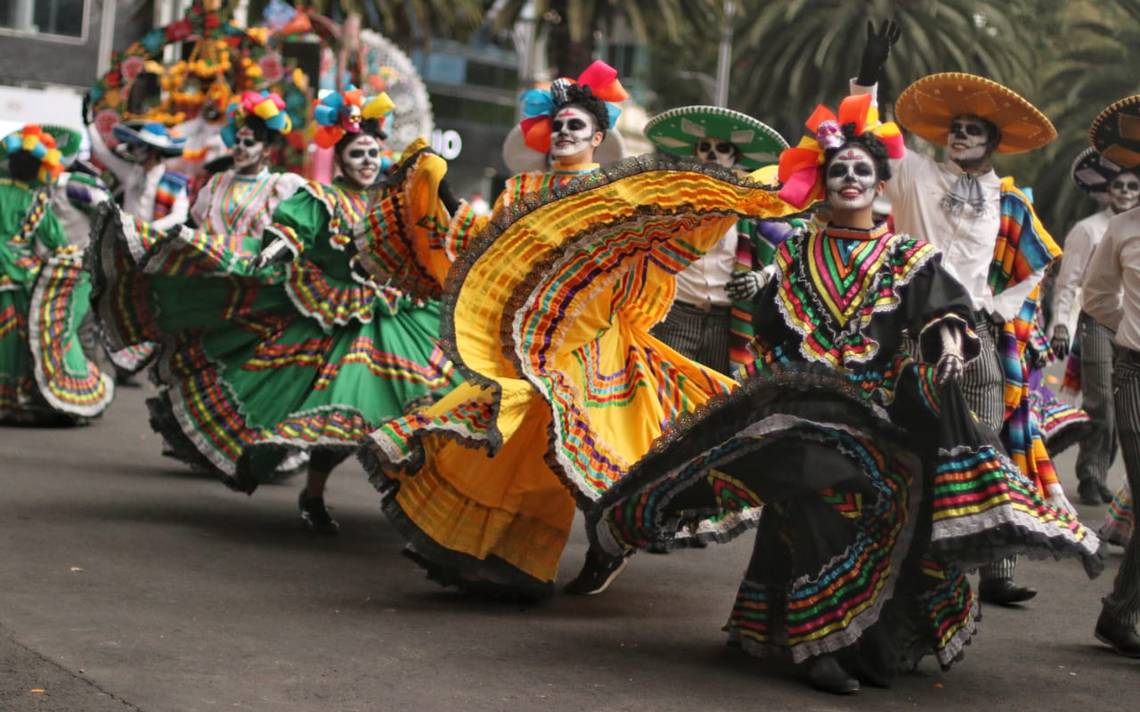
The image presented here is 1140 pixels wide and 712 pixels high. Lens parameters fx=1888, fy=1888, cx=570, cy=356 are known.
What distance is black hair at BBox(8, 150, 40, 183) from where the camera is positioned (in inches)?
493

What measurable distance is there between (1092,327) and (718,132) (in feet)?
11.5

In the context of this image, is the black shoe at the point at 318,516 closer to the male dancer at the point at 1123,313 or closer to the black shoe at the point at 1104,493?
the male dancer at the point at 1123,313

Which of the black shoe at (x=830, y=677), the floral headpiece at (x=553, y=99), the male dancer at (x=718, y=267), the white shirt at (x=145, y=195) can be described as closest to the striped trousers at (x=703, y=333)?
the male dancer at (x=718, y=267)

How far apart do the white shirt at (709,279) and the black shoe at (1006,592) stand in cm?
232

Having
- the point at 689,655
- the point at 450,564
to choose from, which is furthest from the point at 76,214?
the point at 689,655

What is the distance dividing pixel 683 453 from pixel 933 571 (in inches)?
36.6

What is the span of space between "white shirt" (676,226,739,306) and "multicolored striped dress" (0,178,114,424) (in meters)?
4.97

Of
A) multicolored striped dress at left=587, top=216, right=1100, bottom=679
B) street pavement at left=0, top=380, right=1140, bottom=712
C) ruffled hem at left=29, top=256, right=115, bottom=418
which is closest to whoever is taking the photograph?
street pavement at left=0, top=380, right=1140, bottom=712

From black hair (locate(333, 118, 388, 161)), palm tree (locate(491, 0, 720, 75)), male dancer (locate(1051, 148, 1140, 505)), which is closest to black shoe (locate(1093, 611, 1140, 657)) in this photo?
male dancer (locate(1051, 148, 1140, 505))

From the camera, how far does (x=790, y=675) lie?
21.3 feet

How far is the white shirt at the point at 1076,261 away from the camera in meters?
11.6

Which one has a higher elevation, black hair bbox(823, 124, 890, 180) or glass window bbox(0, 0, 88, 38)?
glass window bbox(0, 0, 88, 38)

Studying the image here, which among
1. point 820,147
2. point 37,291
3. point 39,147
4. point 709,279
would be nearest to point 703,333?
point 709,279

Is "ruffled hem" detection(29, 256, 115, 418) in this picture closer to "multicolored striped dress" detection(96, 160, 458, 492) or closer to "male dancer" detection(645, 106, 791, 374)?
"multicolored striped dress" detection(96, 160, 458, 492)
